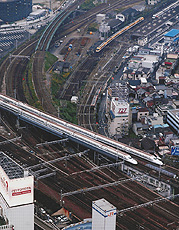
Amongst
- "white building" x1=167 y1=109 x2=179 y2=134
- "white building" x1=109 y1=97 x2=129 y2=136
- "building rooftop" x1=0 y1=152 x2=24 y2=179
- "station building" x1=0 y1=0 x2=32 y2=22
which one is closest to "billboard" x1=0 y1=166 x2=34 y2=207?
"building rooftop" x1=0 y1=152 x2=24 y2=179

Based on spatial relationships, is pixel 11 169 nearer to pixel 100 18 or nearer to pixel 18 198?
pixel 18 198

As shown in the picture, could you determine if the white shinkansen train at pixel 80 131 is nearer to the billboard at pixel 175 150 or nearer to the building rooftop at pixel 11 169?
the billboard at pixel 175 150

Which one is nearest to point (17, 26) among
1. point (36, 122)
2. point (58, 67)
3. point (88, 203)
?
point (58, 67)

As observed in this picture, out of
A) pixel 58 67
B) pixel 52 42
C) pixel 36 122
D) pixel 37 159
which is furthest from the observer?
pixel 52 42

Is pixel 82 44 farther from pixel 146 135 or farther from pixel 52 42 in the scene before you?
pixel 146 135

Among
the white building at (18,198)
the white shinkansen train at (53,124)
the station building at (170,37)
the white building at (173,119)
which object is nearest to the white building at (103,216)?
the white building at (18,198)

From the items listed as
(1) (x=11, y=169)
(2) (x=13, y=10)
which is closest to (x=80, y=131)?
(1) (x=11, y=169)
